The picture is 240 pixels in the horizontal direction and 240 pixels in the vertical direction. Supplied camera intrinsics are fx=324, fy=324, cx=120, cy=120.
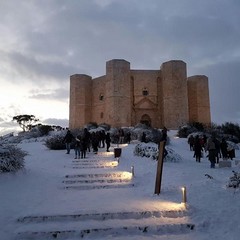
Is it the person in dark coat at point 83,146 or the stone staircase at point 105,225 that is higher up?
the person in dark coat at point 83,146

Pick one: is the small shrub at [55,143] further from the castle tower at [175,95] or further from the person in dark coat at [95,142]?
the castle tower at [175,95]

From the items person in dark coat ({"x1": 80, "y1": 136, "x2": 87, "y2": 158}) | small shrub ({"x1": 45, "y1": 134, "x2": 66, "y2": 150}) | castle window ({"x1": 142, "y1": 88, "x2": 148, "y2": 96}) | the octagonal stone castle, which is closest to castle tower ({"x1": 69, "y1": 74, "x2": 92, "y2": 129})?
the octagonal stone castle

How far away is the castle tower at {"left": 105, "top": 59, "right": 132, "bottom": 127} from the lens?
134 ft

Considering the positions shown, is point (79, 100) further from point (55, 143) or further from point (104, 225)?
point (104, 225)

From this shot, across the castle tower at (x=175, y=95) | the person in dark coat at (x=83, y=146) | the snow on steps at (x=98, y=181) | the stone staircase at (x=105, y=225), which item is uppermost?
the castle tower at (x=175, y=95)

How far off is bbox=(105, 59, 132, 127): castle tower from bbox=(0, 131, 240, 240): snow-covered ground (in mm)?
30263

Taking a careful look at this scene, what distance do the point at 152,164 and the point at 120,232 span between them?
734cm

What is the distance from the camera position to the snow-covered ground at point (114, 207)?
5434 millimetres

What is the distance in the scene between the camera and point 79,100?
149ft

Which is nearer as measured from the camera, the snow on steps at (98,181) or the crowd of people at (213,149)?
the snow on steps at (98,181)

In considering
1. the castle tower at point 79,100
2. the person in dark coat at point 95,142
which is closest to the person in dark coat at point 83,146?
the person in dark coat at point 95,142

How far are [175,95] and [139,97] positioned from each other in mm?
4911

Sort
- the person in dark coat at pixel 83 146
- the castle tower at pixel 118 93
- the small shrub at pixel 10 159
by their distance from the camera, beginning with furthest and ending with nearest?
the castle tower at pixel 118 93
the person in dark coat at pixel 83 146
the small shrub at pixel 10 159

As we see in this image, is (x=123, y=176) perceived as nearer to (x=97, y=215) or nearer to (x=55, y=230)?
(x=97, y=215)
